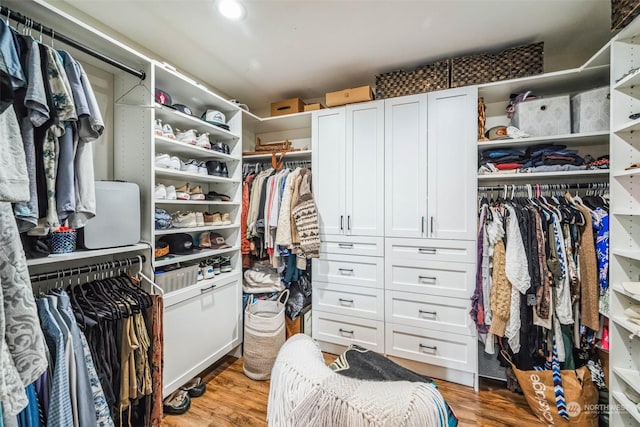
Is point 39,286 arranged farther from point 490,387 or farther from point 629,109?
point 629,109

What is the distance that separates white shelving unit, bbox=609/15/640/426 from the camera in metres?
1.42

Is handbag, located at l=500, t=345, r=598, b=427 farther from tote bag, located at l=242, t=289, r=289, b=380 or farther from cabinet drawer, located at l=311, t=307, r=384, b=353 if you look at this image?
tote bag, located at l=242, t=289, r=289, b=380

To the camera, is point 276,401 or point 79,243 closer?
point 276,401

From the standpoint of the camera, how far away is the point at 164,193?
1772 millimetres

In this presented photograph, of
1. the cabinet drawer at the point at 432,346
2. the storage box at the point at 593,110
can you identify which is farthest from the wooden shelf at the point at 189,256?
the storage box at the point at 593,110

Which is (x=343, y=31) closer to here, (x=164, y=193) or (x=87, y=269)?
(x=164, y=193)

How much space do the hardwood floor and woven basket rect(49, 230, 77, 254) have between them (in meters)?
1.21

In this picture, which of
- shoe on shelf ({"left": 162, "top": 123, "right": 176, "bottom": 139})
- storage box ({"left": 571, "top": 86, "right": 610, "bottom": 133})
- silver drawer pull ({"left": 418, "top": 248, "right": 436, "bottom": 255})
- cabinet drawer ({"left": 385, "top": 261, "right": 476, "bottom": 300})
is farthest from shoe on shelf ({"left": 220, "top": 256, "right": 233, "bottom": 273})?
storage box ({"left": 571, "top": 86, "right": 610, "bottom": 133})

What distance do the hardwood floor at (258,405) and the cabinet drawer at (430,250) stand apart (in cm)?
94

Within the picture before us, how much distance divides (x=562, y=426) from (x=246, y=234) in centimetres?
247

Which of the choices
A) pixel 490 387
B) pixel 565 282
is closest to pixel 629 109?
pixel 565 282

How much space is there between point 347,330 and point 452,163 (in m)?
1.60

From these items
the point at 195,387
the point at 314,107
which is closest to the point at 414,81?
the point at 314,107

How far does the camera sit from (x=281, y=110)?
2.56 m
